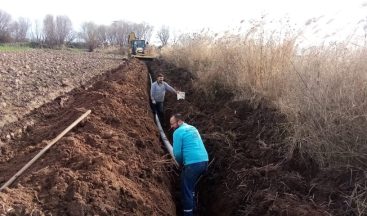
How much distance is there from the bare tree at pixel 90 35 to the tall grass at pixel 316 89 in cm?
6380

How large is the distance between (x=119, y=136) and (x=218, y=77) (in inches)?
211

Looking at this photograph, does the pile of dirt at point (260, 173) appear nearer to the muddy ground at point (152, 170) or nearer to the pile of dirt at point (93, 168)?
the muddy ground at point (152, 170)

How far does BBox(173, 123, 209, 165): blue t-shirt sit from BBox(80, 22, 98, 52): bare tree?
217 feet

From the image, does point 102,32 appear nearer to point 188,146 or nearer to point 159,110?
point 159,110

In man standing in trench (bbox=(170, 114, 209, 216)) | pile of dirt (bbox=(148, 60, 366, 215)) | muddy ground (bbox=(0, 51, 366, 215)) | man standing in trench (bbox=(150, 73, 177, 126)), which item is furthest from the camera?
man standing in trench (bbox=(150, 73, 177, 126))

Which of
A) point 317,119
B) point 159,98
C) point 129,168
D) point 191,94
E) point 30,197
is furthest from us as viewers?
point 191,94

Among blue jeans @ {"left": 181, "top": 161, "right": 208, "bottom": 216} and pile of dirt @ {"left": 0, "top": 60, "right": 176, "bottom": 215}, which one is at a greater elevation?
pile of dirt @ {"left": 0, "top": 60, "right": 176, "bottom": 215}

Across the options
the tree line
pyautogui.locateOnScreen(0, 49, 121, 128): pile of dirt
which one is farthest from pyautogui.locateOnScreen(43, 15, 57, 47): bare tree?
pyautogui.locateOnScreen(0, 49, 121, 128): pile of dirt

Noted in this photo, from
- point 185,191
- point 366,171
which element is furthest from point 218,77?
point 366,171

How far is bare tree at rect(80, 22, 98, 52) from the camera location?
247ft

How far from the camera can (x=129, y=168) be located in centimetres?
668

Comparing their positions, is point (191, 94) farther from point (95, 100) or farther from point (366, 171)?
point (366, 171)

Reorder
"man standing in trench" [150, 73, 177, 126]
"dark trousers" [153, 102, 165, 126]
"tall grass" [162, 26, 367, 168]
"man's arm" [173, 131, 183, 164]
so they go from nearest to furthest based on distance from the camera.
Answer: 1. "tall grass" [162, 26, 367, 168]
2. "man's arm" [173, 131, 183, 164]
3. "man standing in trench" [150, 73, 177, 126]
4. "dark trousers" [153, 102, 165, 126]

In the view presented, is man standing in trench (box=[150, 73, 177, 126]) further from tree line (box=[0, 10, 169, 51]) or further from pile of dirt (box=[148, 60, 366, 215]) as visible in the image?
tree line (box=[0, 10, 169, 51])
